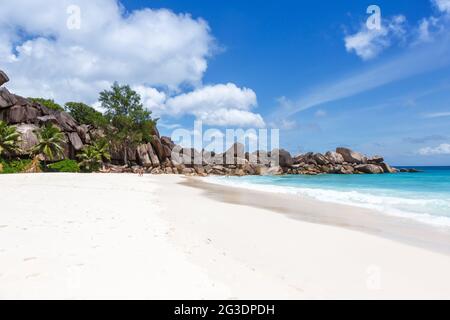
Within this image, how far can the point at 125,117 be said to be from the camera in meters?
50.7

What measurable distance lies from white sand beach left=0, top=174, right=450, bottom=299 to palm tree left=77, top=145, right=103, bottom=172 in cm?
3889

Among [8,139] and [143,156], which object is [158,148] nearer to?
[143,156]

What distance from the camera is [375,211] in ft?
36.8

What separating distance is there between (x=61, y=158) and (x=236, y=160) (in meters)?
36.4

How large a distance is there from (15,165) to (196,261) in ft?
130

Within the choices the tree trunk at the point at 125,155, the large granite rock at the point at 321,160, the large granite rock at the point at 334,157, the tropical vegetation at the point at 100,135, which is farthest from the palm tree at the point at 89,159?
the large granite rock at the point at 334,157

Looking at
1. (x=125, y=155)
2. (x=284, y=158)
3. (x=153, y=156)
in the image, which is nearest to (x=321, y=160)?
(x=284, y=158)

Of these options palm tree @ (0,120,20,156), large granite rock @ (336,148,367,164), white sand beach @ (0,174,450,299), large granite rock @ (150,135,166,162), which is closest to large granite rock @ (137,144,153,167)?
large granite rock @ (150,135,166,162)

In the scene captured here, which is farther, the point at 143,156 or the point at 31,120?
the point at 143,156

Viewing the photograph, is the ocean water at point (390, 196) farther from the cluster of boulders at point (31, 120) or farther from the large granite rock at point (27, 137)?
the cluster of boulders at point (31, 120)

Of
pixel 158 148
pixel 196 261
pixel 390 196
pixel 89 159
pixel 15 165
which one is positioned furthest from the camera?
pixel 158 148

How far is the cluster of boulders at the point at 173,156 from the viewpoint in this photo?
39250 millimetres

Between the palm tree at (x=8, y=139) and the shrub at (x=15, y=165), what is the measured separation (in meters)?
1.39
